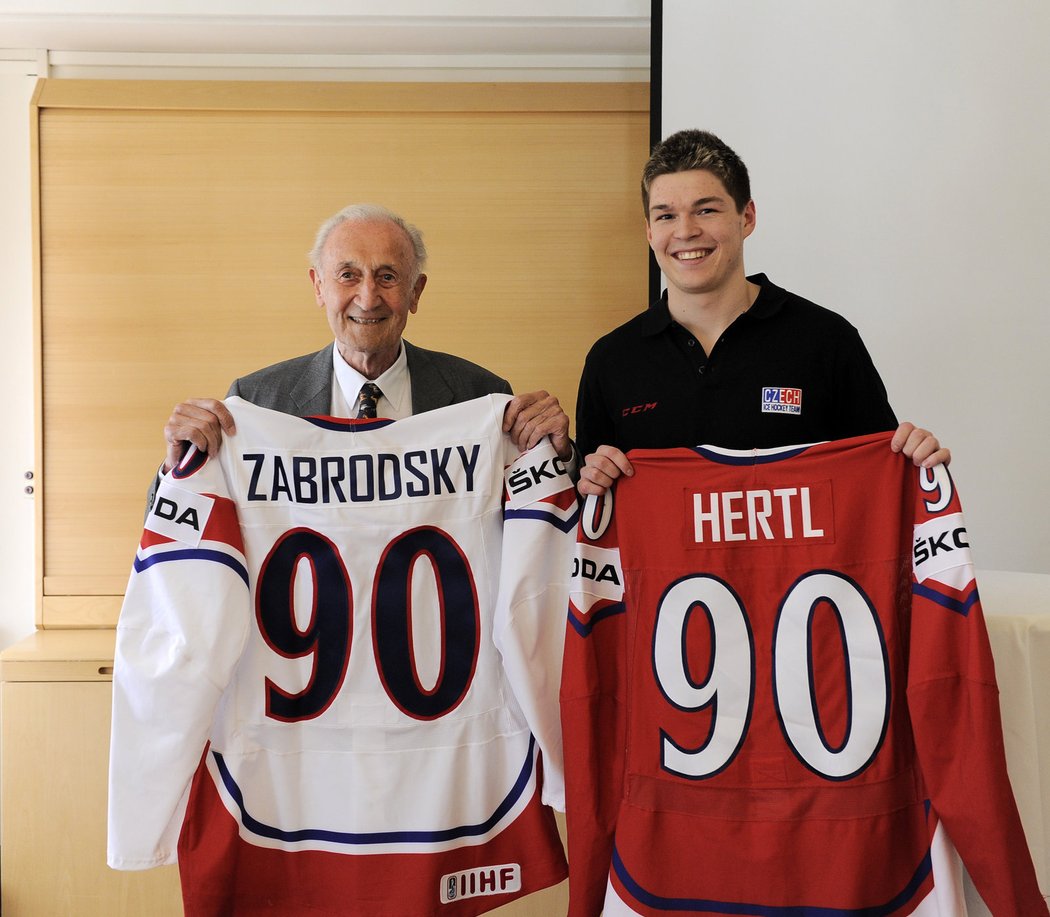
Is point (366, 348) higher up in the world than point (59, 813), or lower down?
higher up

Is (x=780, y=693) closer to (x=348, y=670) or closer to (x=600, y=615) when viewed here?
(x=600, y=615)

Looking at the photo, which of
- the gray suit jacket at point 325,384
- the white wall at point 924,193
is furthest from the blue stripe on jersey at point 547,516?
the white wall at point 924,193

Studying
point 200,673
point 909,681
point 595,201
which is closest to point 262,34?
point 595,201

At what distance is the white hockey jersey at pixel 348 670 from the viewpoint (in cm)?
129

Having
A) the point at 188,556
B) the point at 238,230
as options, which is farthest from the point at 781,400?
the point at 238,230

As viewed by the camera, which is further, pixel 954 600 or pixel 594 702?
pixel 594 702

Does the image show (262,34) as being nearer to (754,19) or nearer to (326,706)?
(754,19)

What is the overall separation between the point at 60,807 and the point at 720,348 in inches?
76.9

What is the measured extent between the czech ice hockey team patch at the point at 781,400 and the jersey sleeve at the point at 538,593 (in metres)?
0.40

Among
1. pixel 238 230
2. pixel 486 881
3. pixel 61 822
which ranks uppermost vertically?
pixel 238 230

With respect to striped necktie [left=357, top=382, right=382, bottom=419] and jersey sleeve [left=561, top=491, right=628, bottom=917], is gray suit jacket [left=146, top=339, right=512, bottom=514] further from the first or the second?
jersey sleeve [left=561, top=491, right=628, bottom=917]

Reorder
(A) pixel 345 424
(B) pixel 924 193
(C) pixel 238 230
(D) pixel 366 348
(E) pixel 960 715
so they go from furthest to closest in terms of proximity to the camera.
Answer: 1. (C) pixel 238 230
2. (B) pixel 924 193
3. (D) pixel 366 348
4. (A) pixel 345 424
5. (E) pixel 960 715

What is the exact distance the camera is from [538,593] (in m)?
1.34

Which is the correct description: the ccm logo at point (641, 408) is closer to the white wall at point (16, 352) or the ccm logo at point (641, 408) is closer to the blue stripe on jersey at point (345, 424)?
the blue stripe on jersey at point (345, 424)
